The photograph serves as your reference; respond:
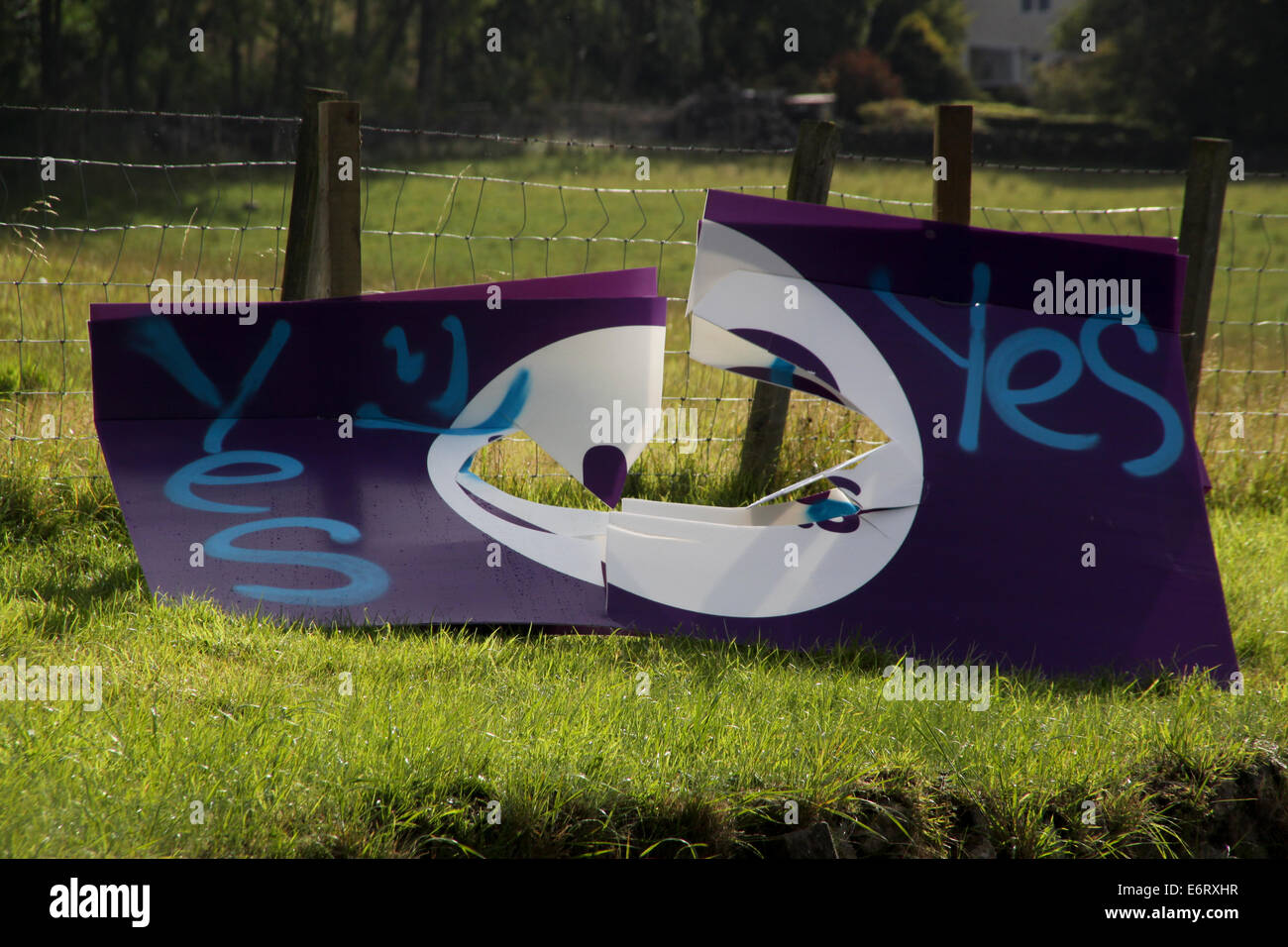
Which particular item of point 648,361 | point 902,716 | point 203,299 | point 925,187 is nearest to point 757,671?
point 902,716

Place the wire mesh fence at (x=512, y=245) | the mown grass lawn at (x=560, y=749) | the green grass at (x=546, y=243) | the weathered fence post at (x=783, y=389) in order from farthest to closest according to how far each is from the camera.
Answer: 1. the green grass at (x=546, y=243)
2. the wire mesh fence at (x=512, y=245)
3. the weathered fence post at (x=783, y=389)
4. the mown grass lawn at (x=560, y=749)

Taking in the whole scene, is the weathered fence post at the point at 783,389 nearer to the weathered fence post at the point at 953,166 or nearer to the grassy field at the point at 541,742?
the weathered fence post at the point at 953,166

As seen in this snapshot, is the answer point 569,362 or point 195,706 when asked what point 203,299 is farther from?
point 195,706

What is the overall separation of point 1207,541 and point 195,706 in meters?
3.77

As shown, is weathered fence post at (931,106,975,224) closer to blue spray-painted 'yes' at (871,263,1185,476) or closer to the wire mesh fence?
blue spray-painted 'yes' at (871,263,1185,476)

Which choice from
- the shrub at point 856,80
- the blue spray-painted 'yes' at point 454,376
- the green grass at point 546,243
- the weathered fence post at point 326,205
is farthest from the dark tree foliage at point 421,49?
the blue spray-painted 'yes' at point 454,376

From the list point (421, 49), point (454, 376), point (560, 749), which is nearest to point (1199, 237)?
point (454, 376)

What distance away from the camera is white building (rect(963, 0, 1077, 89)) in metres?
70.7

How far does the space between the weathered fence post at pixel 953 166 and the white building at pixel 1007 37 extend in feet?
235

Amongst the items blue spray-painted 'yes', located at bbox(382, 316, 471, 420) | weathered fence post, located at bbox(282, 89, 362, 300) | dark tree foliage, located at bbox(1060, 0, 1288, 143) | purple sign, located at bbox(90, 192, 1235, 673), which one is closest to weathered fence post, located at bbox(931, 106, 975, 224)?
purple sign, located at bbox(90, 192, 1235, 673)

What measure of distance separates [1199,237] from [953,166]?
6.25 ft

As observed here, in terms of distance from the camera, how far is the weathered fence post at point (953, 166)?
492cm

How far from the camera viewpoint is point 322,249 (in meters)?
5.14

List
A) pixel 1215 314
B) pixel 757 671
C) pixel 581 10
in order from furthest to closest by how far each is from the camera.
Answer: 1. pixel 581 10
2. pixel 1215 314
3. pixel 757 671
